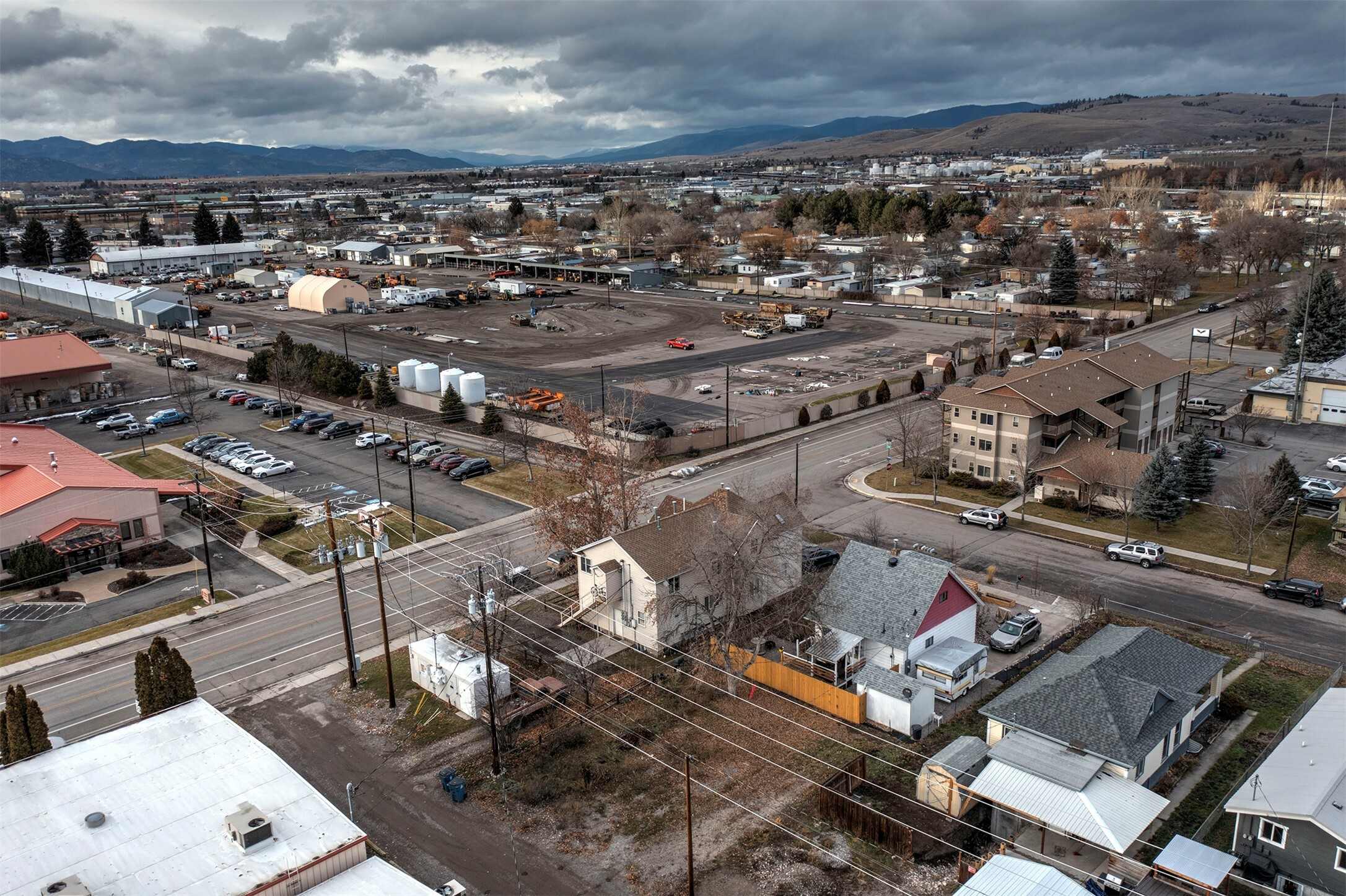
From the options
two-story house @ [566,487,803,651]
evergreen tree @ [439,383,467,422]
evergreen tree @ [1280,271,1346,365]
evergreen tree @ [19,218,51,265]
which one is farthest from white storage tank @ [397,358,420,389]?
evergreen tree @ [19,218,51,265]

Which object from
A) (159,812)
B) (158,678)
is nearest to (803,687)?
(159,812)

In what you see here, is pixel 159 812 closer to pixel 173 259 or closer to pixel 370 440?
pixel 370 440

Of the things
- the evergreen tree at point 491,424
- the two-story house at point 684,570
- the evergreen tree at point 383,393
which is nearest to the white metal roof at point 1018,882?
the two-story house at point 684,570

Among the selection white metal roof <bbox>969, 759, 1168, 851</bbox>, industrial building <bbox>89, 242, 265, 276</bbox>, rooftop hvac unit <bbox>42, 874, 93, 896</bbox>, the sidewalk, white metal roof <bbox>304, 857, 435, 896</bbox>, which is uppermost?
industrial building <bbox>89, 242, 265, 276</bbox>

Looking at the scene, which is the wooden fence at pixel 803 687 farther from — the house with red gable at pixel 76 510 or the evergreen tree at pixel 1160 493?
the house with red gable at pixel 76 510

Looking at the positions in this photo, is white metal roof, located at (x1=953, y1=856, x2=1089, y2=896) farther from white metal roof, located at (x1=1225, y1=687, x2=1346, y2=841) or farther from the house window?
white metal roof, located at (x1=1225, y1=687, x2=1346, y2=841)
